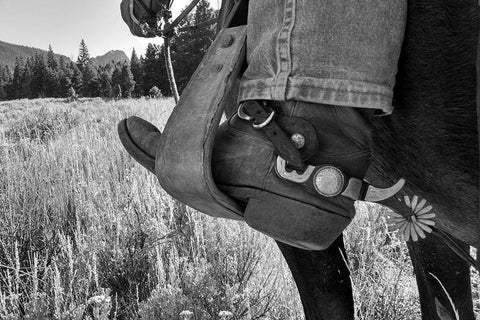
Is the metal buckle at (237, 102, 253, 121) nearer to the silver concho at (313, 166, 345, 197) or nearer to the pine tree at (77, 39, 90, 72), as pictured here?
the silver concho at (313, 166, 345, 197)

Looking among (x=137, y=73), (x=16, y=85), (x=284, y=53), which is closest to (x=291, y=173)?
(x=284, y=53)

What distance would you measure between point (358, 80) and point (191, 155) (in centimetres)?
43

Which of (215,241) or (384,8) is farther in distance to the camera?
(215,241)

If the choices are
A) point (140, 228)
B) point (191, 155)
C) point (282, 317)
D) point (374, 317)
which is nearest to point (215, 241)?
point (140, 228)

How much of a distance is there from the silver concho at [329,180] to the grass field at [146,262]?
967mm

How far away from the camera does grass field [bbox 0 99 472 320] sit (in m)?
1.96

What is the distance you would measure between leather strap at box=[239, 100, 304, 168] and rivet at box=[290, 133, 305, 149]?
0.02 metres

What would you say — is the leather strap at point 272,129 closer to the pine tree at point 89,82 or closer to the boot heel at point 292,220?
the boot heel at point 292,220

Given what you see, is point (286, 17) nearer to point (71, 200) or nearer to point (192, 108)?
point (192, 108)

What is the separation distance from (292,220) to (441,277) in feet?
3.34

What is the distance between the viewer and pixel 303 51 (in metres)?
0.93

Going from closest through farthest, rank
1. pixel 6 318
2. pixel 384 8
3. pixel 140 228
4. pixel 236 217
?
pixel 384 8, pixel 236 217, pixel 6 318, pixel 140 228

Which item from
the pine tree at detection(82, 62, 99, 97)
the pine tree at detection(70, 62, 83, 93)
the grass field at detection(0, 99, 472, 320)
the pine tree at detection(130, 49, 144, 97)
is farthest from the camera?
the pine tree at detection(70, 62, 83, 93)

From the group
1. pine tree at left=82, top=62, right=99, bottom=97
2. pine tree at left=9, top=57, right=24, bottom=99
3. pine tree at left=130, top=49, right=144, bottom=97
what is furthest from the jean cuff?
pine tree at left=9, top=57, right=24, bottom=99
